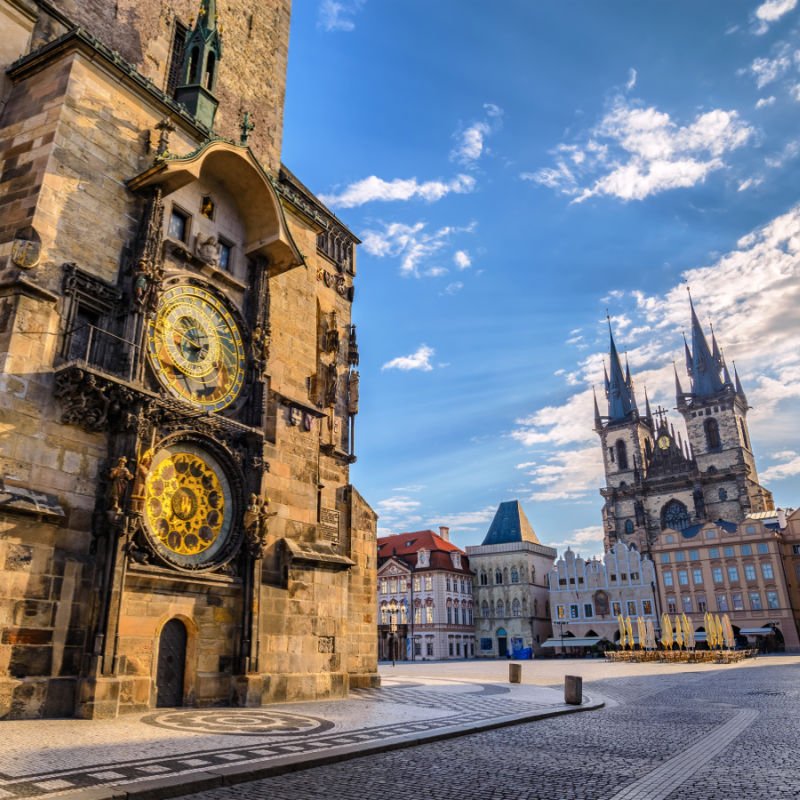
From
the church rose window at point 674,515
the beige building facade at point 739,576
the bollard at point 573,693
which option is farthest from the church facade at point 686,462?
the bollard at point 573,693

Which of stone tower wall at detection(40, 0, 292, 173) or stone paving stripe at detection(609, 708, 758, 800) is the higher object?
stone tower wall at detection(40, 0, 292, 173)

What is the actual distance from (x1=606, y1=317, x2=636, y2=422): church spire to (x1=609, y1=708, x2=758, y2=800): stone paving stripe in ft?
328

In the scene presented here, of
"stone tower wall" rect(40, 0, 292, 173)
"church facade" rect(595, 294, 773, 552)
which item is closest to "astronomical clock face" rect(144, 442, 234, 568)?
"stone tower wall" rect(40, 0, 292, 173)

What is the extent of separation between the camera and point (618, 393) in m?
113

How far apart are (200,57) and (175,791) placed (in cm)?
1859

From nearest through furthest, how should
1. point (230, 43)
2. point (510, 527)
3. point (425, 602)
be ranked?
point (230, 43) < point (425, 602) < point (510, 527)

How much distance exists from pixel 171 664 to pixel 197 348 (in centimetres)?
691

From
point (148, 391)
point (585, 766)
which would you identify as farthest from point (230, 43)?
point (585, 766)

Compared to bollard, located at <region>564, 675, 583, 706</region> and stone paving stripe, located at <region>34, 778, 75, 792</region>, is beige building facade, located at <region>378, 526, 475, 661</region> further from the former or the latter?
stone paving stripe, located at <region>34, 778, 75, 792</region>

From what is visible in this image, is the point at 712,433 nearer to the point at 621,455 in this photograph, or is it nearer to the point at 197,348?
the point at 621,455

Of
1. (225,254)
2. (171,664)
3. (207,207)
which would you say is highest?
(207,207)

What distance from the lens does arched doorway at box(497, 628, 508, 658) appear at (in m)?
82.4

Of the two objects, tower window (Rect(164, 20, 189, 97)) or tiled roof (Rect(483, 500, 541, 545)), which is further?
tiled roof (Rect(483, 500, 541, 545))

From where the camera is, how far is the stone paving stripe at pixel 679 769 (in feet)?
22.7
